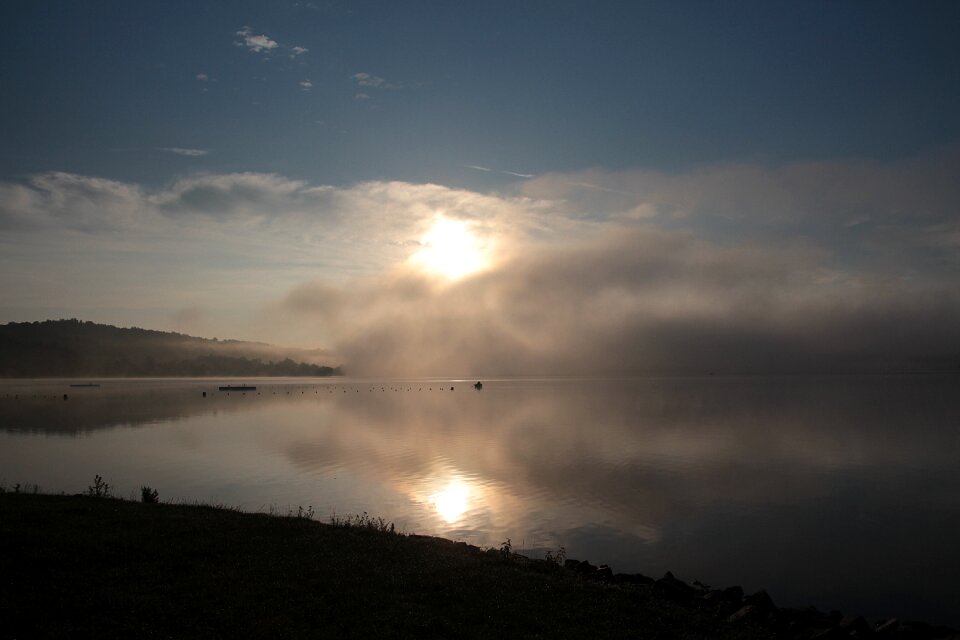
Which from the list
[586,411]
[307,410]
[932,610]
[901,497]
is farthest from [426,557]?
[307,410]

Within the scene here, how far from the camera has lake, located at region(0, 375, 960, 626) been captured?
25.5 m

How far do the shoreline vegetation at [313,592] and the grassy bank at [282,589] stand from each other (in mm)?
42

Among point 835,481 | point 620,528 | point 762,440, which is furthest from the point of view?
point 762,440

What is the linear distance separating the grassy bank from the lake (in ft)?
29.0

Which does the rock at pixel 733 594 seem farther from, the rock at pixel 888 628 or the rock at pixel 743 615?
the rock at pixel 888 628

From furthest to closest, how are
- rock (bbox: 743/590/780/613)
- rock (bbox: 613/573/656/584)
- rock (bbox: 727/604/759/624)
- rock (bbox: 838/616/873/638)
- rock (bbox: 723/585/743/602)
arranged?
1. rock (bbox: 613/573/656/584)
2. rock (bbox: 723/585/743/602)
3. rock (bbox: 743/590/780/613)
4. rock (bbox: 838/616/873/638)
5. rock (bbox: 727/604/759/624)

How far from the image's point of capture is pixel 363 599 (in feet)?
48.2

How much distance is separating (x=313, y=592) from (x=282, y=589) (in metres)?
0.76

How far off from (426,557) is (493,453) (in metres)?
38.2

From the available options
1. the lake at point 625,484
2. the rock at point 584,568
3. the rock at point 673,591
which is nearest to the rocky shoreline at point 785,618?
the rock at point 673,591

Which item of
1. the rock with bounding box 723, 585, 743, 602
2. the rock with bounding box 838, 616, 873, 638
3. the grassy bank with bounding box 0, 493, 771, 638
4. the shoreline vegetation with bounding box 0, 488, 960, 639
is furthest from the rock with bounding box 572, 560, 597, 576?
the rock with bounding box 838, 616, 873, 638

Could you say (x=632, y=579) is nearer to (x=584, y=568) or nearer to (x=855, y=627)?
(x=584, y=568)

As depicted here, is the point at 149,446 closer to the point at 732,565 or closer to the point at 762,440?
the point at 732,565

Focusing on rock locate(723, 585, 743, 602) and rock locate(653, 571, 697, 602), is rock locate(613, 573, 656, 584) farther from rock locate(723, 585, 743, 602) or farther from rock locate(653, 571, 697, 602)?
rock locate(723, 585, 743, 602)
